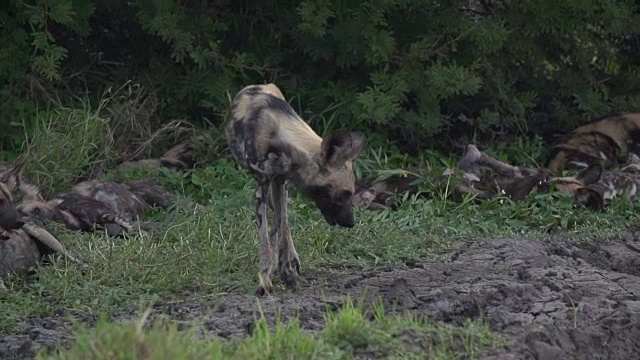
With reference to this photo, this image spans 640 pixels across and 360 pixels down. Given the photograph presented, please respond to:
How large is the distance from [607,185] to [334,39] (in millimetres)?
2179

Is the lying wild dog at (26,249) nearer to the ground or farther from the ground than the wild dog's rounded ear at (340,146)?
nearer to the ground

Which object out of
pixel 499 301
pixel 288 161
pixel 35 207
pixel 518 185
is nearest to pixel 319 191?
pixel 288 161

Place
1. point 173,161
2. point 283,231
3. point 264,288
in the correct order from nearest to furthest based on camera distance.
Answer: point 264,288 < point 283,231 < point 173,161

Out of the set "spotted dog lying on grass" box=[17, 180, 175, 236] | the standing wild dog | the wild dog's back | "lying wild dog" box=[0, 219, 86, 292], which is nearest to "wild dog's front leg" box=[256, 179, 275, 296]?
the standing wild dog

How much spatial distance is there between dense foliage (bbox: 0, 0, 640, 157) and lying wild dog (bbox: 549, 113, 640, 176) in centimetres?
24

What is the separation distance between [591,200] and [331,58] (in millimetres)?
2297

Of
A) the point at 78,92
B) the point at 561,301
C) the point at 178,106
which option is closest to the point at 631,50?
the point at 178,106

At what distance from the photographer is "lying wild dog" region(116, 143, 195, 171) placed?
8.98 m

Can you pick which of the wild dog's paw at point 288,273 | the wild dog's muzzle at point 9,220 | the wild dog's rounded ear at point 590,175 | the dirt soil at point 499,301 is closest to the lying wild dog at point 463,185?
the wild dog's rounded ear at point 590,175

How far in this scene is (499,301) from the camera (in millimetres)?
5750

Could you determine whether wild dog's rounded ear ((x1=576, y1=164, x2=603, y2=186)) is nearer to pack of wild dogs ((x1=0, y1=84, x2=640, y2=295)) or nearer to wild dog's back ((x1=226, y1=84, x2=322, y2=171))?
pack of wild dogs ((x1=0, y1=84, x2=640, y2=295))

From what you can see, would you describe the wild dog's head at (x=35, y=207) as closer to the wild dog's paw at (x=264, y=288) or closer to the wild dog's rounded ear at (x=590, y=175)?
the wild dog's paw at (x=264, y=288)

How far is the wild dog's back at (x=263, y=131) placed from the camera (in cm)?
611

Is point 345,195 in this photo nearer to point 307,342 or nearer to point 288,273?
point 288,273
